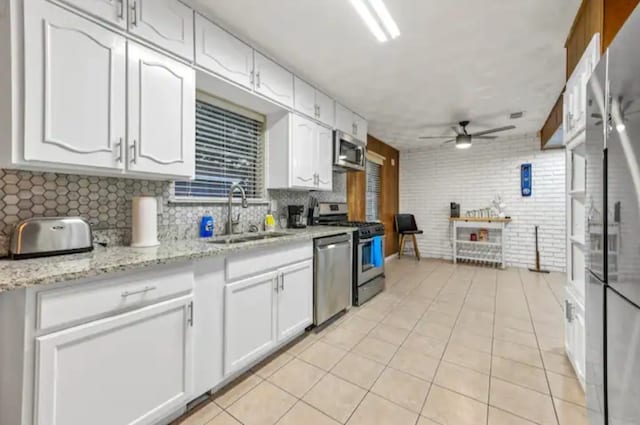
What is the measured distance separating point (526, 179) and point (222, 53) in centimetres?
562

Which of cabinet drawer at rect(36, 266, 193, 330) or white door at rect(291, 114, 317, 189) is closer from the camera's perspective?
cabinet drawer at rect(36, 266, 193, 330)

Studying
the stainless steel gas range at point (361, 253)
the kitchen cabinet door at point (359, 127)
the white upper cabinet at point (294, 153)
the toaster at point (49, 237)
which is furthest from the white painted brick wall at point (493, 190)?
the toaster at point (49, 237)

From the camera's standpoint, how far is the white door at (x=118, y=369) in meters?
1.05

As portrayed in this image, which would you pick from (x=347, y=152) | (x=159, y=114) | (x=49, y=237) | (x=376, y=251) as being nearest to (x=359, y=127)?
(x=347, y=152)

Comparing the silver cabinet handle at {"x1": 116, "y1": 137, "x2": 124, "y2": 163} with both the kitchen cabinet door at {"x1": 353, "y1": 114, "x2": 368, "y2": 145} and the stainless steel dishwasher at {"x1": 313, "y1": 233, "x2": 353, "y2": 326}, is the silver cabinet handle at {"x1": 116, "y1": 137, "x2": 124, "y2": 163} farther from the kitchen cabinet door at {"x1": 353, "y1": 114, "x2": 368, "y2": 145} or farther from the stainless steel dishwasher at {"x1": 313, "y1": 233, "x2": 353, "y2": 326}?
the kitchen cabinet door at {"x1": 353, "y1": 114, "x2": 368, "y2": 145}

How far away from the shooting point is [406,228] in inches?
241

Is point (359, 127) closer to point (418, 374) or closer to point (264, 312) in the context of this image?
point (264, 312)

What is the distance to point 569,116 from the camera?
6.56 feet

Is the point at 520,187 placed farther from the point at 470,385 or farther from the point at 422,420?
the point at 422,420

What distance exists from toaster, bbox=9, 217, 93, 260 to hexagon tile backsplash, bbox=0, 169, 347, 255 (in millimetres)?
152

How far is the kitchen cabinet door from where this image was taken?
12.9ft

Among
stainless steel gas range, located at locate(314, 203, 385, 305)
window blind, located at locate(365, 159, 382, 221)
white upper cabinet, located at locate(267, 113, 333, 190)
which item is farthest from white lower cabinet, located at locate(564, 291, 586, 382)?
window blind, located at locate(365, 159, 382, 221)

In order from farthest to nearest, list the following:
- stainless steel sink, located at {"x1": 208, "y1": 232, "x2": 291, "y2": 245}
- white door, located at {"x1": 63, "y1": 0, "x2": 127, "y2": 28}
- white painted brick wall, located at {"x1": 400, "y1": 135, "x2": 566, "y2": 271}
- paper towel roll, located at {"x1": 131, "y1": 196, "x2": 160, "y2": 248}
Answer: white painted brick wall, located at {"x1": 400, "y1": 135, "x2": 566, "y2": 271}, stainless steel sink, located at {"x1": 208, "y1": 232, "x2": 291, "y2": 245}, paper towel roll, located at {"x1": 131, "y1": 196, "x2": 160, "y2": 248}, white door, located at {"x1": 63, "y1": 0, "x2": 127, "y2": 28}

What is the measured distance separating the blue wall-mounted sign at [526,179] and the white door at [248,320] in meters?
5.33
